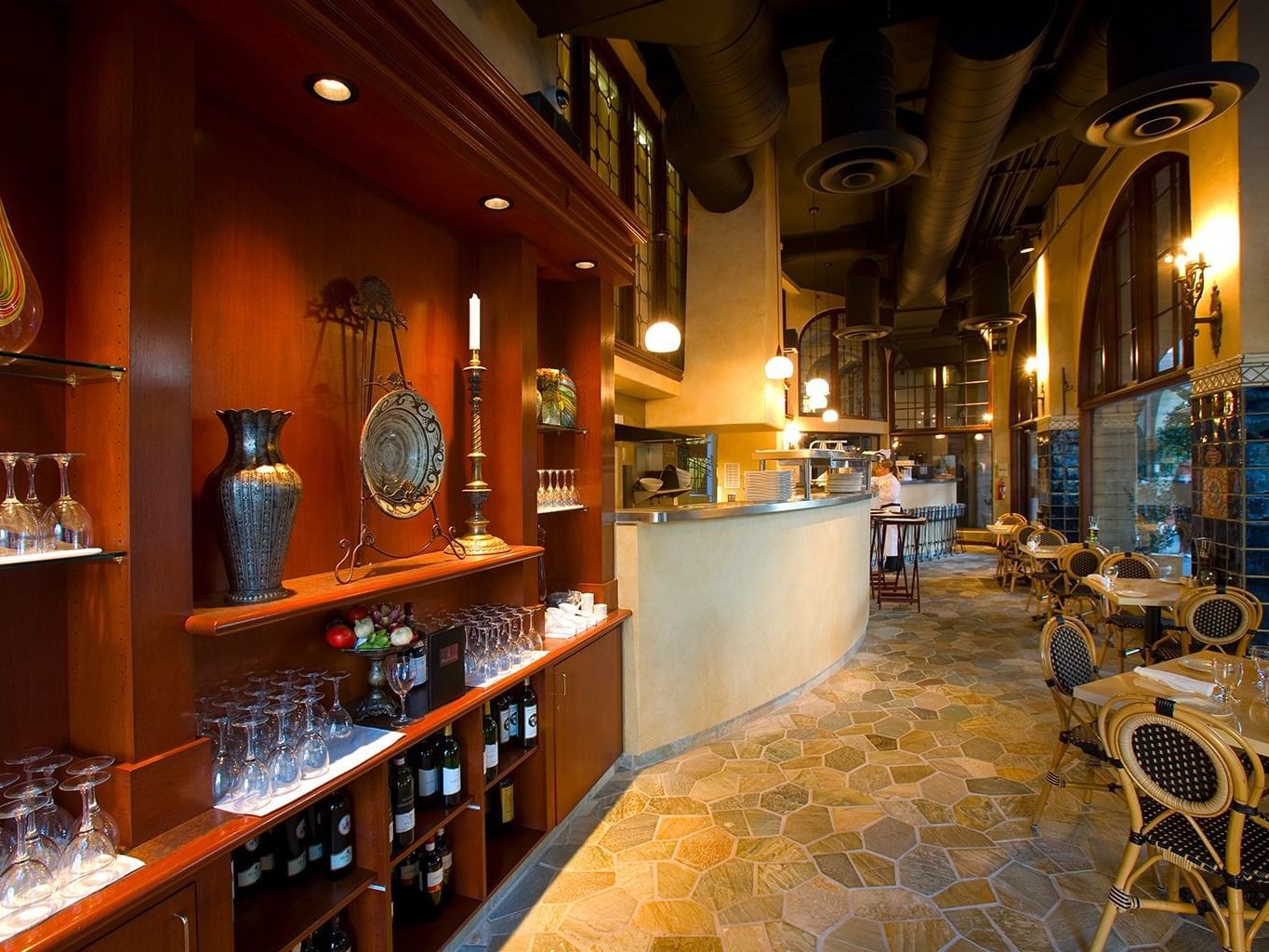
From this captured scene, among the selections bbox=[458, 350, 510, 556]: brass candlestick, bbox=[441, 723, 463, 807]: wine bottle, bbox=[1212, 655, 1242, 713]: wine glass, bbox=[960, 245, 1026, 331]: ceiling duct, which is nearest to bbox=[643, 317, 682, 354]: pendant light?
bbox=[458, 350, 510, 556]: brass candlestick

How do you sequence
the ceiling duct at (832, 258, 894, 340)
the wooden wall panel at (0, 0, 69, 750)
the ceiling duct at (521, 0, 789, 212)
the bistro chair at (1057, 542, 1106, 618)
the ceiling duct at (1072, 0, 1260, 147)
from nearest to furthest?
the wooden wall panel at (0, 0, 69, 750) → the ceiling duct at (521, 0, 789, 212) → the ceiling duct at (1072, 0, 1260, 147) → the bistro chair at (1057, 542, 1106, 618) → the ceiling duct at (832, 258, 894, 340)

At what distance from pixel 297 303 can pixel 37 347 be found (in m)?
0.76

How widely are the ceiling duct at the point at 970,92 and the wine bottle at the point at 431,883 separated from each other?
504 cm

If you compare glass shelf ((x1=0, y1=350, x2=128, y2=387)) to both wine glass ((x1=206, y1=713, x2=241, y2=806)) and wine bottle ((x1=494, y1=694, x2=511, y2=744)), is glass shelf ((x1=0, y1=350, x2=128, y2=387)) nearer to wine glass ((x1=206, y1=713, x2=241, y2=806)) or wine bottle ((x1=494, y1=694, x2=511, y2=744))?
wine glass ((x1=206, y1=713, x2=241, y2=806))

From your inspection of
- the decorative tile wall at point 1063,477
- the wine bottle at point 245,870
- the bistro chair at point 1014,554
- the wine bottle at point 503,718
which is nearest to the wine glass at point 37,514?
the wine bottle at point 245,870

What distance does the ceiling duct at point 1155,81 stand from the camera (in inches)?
129

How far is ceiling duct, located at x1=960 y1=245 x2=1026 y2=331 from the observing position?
26.4 ft

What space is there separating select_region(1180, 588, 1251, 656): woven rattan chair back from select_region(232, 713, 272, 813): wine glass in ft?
16.1

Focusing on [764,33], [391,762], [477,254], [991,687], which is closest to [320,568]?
[391,762]

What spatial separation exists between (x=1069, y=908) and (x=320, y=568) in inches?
123

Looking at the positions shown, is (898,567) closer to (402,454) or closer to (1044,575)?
(1044,575)

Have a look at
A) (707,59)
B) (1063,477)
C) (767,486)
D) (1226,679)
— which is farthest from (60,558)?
(1063,477)

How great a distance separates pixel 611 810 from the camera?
3.16 metres

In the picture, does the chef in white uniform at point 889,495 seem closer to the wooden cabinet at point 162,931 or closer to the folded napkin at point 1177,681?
the folded napkin at point 1177,681
